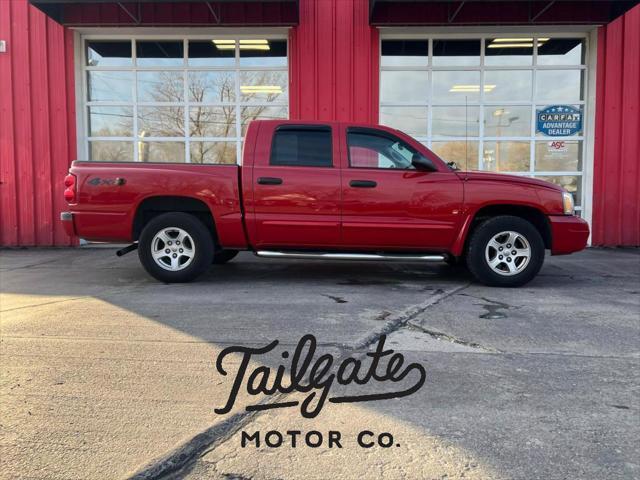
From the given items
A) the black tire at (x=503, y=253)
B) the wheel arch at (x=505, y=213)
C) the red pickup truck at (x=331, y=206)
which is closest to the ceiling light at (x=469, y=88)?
the red pickup truck at (x=331, y=206)

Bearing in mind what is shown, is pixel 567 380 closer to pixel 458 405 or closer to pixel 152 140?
pixel 458 405

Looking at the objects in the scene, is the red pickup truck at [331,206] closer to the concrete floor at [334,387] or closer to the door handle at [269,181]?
the door handle at [269,181]

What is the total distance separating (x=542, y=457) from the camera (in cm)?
252

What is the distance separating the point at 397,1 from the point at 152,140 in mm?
5414

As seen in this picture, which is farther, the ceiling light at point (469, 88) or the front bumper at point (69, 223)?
the ceiling light at point (469, 88)

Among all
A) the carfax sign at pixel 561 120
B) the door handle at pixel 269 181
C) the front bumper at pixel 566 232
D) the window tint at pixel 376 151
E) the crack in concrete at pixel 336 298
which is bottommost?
the crack in concrete at pixel 336 298

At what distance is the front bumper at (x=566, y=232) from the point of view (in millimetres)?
6195

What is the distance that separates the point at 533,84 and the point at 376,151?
5.93m

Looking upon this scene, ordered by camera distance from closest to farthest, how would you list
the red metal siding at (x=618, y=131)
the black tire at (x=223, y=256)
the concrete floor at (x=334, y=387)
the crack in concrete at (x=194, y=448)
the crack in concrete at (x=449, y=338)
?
the crack in concrete at (x=194, y=448) → the concrete floor at (x=334, y=387) → the crack in concrete at (x=449, y=338) → the black tire at (x=223, y=256) → the red metal siding at (x=618, y=131)

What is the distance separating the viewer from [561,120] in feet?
34.6

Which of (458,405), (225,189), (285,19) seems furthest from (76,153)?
(458,405)

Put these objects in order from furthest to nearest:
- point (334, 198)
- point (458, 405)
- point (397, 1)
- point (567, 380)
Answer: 1. point (397, 1)
2. point (334, 198)
3. point (567, 380)
4. point (458, 405)

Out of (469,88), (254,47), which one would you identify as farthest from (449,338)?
(254,47)

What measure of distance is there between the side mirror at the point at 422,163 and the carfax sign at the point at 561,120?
5.62 m
